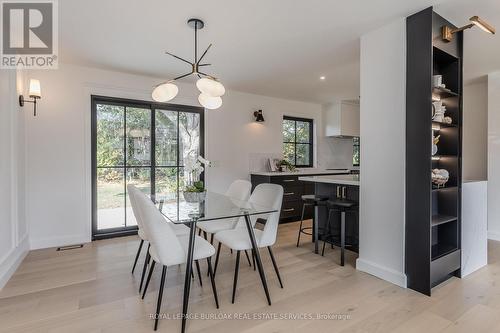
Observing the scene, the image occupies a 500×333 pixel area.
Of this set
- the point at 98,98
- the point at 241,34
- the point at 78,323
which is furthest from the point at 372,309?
the point at 98,98

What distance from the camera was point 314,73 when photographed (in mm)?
3842

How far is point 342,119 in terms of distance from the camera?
572 cm

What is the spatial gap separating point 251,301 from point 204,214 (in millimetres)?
807

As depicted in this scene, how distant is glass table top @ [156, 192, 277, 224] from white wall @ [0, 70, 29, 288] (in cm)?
146

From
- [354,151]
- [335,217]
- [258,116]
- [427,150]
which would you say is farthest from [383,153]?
[354,151]

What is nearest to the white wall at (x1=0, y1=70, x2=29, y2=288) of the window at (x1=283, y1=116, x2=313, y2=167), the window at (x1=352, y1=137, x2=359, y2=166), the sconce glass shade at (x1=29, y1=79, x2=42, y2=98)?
the sconce glass shade at (x1=29, y1=79, x2=42, y2=98)

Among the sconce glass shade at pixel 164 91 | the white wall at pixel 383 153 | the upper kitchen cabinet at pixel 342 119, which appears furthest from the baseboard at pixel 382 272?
the upper kitchen cabinet at pixel 342 119

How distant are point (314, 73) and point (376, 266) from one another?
2599 millimetres

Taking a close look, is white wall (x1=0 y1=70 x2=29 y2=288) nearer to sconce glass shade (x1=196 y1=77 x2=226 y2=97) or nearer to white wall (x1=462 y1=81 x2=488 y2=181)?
sconce glass shade (x1=196 y1=77 x2=226 y2=97)

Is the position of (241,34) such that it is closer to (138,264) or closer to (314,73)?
(314,73)

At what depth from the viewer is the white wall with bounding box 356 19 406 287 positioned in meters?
2.41

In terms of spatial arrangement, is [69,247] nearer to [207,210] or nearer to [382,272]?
[207,210]

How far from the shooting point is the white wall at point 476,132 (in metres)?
4.33

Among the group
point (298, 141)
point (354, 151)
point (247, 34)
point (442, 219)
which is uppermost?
point (247, 34)
